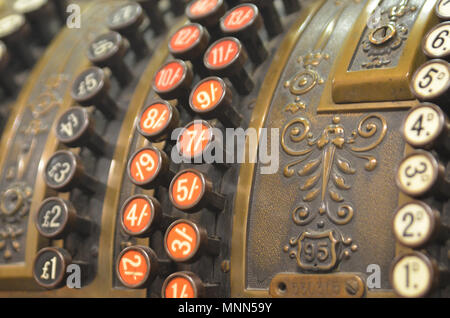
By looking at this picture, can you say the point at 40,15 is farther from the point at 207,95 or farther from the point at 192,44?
the point at 207,95

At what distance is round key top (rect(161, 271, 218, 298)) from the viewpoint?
123 centimetres

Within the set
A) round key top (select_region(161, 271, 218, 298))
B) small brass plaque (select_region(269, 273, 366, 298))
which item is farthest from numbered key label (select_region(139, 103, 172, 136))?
small brass plaque (select_region(269, 273, 366, 298))

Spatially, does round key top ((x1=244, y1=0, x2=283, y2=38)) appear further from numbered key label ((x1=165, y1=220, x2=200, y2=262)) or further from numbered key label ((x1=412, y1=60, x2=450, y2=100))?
numbered key label ((x1=165, y1=220, x2=200, y2=262))

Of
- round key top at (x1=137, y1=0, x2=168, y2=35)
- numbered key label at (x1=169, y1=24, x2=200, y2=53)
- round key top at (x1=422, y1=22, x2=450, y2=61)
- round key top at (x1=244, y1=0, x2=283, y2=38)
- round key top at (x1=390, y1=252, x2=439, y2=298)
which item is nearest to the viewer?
round key top at (x1=390, y1=252, x2=439, y2=298)

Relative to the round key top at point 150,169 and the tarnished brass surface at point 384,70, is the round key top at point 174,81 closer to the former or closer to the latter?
the round key top at point 150,169

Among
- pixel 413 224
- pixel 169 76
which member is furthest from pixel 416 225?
pixel 169 76

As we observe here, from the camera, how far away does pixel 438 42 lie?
1168 millimetres

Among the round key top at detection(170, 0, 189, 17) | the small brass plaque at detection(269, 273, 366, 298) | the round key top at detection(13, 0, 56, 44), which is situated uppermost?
the round key top at detection(13, 0, 56, 44)

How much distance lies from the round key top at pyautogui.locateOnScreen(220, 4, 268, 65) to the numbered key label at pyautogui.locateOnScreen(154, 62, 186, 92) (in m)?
0.16

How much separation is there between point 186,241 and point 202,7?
68 cm

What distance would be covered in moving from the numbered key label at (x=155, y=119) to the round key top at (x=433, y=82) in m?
0.59

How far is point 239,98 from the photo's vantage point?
153 cm

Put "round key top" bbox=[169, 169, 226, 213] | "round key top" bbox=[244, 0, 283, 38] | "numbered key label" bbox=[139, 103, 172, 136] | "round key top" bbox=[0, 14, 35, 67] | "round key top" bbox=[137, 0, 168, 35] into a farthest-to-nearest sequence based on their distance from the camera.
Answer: "round key top" bbox=[0, 14, 35, 67] → "round key top" bbox=[137, 0, 168, 35] → "round key top" bbox=[244, 0, 283, 38] → "numbered key label" bbox=[139, 103, 172, 136] → "round key top" bbox=[169, 169, 226, 213]
